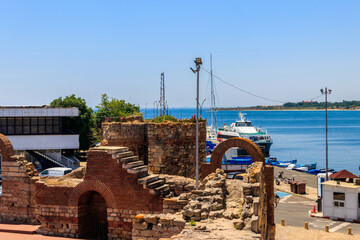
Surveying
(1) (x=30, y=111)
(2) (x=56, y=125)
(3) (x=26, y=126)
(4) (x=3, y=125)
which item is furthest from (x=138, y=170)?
(4) (x=3, y=125)

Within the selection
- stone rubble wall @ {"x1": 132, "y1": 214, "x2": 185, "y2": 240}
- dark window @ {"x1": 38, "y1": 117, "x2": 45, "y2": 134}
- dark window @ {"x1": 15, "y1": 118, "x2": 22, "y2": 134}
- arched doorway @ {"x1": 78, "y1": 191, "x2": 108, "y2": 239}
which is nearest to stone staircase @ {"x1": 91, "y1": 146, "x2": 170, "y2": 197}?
arched doorway @ {"x1": 78, "y1": 191, "x2": 108, "y2": 239}

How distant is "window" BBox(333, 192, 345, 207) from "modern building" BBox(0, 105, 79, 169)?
973 inches

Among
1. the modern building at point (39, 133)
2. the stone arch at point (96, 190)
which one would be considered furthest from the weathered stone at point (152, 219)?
the modern building at point (39, 133)

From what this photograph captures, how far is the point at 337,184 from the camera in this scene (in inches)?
1008

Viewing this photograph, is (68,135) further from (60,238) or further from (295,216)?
(60,238)

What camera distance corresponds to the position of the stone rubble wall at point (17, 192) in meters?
15.1

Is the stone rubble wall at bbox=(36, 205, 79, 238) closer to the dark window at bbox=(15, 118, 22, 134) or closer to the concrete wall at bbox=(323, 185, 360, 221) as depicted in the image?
the concrete wall at bbox=(323, 185, 360, 221)

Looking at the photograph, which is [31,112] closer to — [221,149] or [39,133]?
[39,133]

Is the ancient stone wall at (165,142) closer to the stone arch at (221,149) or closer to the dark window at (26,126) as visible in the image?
the stone arch at (221,149)

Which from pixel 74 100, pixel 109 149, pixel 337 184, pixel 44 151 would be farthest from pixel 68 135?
pixel 109 149

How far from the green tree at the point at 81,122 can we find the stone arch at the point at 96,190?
3217cm

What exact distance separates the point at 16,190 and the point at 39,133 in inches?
986

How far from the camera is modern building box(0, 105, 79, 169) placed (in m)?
37.6

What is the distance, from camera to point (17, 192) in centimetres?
1527
